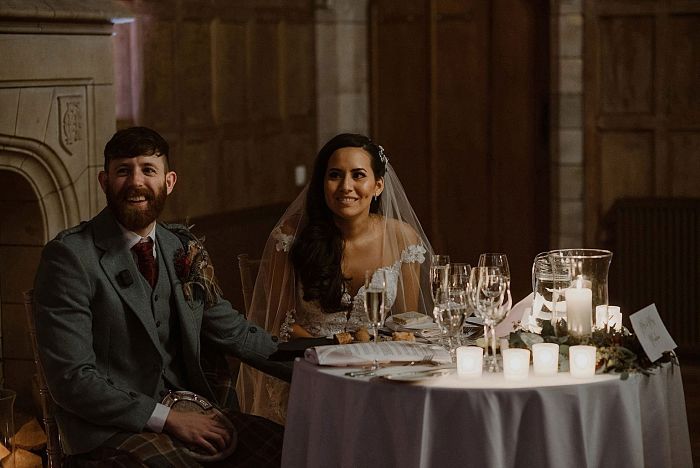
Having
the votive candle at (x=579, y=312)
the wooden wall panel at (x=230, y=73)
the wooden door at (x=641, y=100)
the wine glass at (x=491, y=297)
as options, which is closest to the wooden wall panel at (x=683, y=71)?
the wooden door at (x=641, y=100)

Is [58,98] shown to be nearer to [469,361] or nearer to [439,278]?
[439,278]

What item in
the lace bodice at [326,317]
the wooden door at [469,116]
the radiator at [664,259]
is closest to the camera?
the lace bodice at [326,317]

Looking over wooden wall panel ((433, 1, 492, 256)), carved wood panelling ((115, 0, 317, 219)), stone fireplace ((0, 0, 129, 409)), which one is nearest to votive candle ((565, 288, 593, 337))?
stone fireplace ((0, 0, 129, 409))

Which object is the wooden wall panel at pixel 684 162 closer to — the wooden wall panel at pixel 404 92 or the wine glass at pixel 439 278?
the wooden wall panel at pixel 404 92

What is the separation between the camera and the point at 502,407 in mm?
2709

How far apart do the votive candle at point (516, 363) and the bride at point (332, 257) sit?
107cm

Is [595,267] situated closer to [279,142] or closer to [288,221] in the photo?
[288,221]

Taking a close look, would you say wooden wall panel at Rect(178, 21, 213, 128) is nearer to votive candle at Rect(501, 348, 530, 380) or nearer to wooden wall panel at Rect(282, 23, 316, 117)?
wooden wall panel at Rect(282, 23, 316, 117)

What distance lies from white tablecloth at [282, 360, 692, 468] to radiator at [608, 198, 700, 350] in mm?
3982

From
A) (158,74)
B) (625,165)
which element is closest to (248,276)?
(158,74)

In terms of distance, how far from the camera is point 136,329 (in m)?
3.11

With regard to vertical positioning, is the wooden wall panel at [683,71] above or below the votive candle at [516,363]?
above

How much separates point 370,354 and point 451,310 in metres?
0.24

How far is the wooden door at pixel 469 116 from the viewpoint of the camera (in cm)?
759
